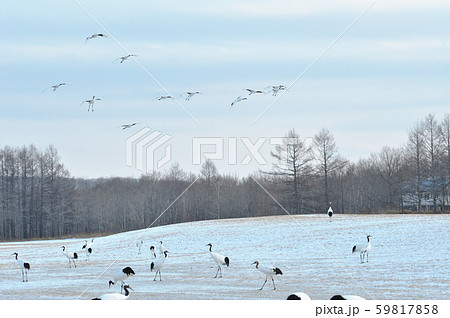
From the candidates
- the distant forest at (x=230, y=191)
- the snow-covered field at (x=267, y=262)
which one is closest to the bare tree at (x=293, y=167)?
the distant forest at (x=230, y=191)

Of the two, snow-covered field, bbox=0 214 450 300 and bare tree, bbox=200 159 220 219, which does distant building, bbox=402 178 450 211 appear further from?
snow-covered field, bbox=0 214 450 300

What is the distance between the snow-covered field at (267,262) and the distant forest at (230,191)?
102 ft

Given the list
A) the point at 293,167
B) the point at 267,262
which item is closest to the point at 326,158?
the point at 293,167

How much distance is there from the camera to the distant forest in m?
79.8

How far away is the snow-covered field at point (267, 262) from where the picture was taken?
22250 millimetres

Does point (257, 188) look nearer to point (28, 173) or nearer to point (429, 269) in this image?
point (28, 173)

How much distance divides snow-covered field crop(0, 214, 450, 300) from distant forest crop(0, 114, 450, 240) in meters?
31.1

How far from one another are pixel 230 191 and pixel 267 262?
59.9m

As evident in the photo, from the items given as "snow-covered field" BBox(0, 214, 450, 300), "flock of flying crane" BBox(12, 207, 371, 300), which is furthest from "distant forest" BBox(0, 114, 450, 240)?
"flock of flying crane" BBox(12, 207, 371, 300)

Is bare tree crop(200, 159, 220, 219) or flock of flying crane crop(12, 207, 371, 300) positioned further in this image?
bare tree crop(200, 159, 220, 219)

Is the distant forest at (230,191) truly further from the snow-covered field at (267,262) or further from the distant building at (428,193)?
the snow-covered field at (267,262)

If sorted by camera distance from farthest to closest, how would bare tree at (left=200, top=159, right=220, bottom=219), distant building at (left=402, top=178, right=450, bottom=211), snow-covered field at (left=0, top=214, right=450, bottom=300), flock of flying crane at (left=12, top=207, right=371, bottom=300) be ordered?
bare tree at (left=200, top=159, right=220, bottom=219)
distant building at (left=402, top=178, right=450, bottom=211)
snow-covered field at (left=0, top=214, right=450, bottom=300)
flock of flying crane at (left=12, top=207, right=371, bottom=300)

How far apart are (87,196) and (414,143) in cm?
4692
